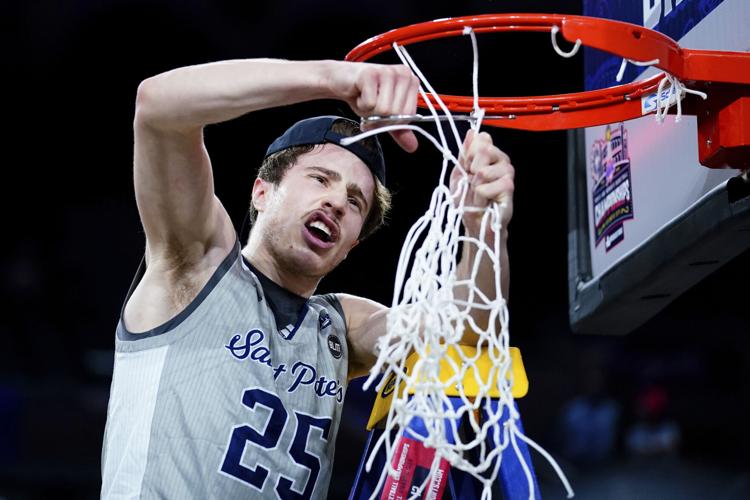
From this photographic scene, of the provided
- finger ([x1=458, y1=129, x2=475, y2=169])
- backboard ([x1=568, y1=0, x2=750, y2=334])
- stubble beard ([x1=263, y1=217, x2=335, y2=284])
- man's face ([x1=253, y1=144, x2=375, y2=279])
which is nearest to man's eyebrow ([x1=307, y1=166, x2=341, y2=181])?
man's face ([x1=253, y1=144, x2=375, y2=279])

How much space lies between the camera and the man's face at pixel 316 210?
1.52m

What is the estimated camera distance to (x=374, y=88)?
3.76 ft

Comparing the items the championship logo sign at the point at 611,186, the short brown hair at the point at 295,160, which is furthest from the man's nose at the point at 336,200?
the championship logo sign at the point at 611,186

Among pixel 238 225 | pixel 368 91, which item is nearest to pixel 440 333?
pixel 368 91

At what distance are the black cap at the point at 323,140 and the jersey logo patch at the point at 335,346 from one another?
317 millimetres

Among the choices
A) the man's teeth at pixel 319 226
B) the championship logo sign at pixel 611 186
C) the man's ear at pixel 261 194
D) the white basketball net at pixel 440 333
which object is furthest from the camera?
the championship logo sign at pixel 611 186

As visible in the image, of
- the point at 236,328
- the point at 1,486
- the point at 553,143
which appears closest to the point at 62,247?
the point at 1,486

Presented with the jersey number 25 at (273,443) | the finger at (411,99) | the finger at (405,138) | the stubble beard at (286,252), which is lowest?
the jersey number 25 at (273,443)

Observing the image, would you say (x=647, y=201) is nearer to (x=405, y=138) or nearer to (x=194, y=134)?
(x=405, y=138)

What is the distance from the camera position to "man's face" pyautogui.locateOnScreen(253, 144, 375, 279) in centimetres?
152

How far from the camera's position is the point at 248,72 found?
3.77 ft

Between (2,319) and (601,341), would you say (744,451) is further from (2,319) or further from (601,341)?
(2,319)

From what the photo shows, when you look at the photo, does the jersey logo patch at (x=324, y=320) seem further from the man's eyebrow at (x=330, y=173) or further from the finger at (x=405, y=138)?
the finger at (x=405, y=138)

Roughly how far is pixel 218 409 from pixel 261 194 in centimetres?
46
